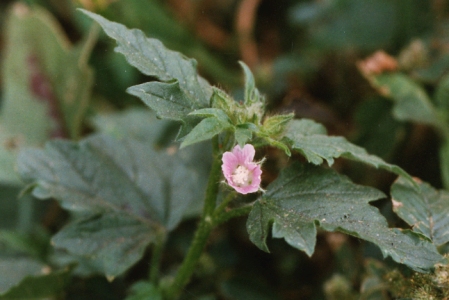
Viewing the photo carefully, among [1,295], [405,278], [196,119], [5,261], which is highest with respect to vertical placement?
[196,119]

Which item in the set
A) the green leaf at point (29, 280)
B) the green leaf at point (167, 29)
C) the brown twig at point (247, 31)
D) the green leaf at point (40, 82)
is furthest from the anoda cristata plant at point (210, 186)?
the brown twig at point (247, 31)

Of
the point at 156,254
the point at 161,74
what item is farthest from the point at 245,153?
the point at 156,254

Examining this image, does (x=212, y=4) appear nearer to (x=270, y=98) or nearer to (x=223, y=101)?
(x=270, y=98)

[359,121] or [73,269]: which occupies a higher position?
[359,121]

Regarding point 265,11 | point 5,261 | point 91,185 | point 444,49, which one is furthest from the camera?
point 265,11

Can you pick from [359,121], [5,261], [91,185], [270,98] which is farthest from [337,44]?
[5,261]

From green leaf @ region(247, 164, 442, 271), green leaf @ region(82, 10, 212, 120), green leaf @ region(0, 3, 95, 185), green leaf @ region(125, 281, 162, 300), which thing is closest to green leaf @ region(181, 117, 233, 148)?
green leaf @ region(82, 10, 212, 120)

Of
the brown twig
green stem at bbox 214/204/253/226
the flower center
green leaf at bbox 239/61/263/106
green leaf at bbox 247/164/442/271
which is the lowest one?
the brown twig

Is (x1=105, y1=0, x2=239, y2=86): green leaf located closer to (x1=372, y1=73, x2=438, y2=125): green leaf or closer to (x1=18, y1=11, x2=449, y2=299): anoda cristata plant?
(x1=372, y1=73, x2=438, y2=125): green leaf

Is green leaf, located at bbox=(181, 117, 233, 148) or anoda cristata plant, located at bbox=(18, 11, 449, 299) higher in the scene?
green leaf, located at bbox=(181, 117, 233, 148)
